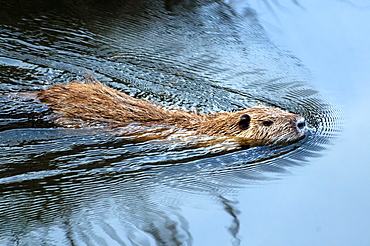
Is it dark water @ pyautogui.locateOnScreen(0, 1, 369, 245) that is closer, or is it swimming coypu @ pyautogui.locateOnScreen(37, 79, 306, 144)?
dark water @ pyautogui.locateOnScreen(0, 1, 369, 245)

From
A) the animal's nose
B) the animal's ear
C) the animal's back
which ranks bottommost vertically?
the animal's back

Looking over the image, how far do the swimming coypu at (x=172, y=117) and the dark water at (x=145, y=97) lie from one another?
0.12m

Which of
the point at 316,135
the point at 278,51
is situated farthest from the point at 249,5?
the point at 316,135

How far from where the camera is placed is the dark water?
138 inches

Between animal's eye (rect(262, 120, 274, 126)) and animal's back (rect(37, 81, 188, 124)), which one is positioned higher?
animal's eye (rect(262, 120, 274, 126))

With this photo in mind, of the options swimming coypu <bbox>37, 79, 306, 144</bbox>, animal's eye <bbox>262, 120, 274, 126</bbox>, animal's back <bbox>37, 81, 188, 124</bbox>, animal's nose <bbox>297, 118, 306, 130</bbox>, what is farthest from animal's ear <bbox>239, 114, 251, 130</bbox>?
animal's back <bbox>37, 81, 188, 124</bbox>

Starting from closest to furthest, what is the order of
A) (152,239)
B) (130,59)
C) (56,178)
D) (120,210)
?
1. (152,239)
2. (120,210)
3. (56,178)
4. (130,59)

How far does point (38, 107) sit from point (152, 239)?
2.14 meters

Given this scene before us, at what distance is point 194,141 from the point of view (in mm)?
4609

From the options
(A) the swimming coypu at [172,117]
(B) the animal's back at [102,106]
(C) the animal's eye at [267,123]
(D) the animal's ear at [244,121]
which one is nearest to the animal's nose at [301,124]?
(A) the swimming coypu at [172,117]

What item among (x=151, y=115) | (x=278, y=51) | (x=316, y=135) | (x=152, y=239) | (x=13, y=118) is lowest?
(x=13, y=118)

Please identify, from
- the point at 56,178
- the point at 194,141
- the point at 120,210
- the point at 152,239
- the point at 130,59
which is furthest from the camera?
the point at 130,59

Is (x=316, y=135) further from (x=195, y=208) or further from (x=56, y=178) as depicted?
(x=56, y=178)

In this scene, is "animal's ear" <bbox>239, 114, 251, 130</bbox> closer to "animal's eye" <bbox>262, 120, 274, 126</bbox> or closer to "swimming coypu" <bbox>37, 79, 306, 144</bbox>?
"swimming coypu" <bbox>37, 79, 306, 144</bbox>
